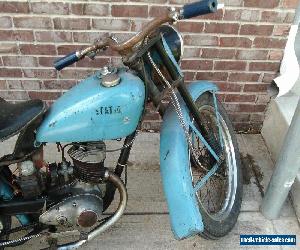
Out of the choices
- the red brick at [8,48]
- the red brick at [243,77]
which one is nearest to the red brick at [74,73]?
the red brick at [8,48]

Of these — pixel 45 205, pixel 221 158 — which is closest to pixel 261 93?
pixel 221 158

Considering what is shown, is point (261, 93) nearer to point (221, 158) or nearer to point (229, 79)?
point (229, 79)

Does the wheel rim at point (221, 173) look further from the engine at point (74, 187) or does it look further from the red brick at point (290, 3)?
the red brick at point (290, 3)

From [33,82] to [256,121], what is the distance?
1775 mm

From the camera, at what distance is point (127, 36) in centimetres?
274

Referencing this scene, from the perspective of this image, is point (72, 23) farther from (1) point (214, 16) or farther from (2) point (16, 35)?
(1) point (214, 16)

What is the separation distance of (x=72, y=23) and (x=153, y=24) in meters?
1.13

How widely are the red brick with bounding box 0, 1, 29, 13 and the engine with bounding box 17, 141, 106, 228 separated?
113cm

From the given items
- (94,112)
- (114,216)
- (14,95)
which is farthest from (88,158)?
(14,95)

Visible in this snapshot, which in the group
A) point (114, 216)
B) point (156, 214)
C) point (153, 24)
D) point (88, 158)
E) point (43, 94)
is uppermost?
point (153, 24)

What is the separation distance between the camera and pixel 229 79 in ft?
9.84

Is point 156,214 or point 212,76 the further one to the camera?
point 212,76

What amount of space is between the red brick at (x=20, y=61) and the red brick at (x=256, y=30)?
1.48 metres

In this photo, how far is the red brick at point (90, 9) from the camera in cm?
259
